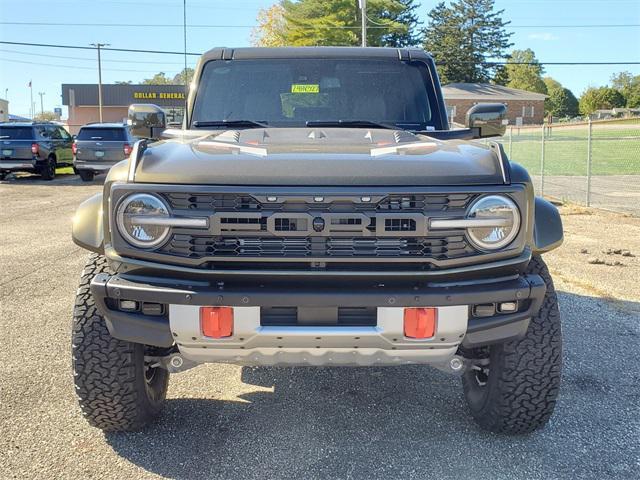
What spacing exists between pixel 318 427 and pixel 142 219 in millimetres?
1437

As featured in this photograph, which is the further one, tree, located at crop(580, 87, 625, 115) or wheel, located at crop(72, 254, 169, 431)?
tree, located at crop(580, 87, 625, 115)

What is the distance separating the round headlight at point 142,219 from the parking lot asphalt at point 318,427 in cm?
105

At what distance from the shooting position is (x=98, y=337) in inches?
116

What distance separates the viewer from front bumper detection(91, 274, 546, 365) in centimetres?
251

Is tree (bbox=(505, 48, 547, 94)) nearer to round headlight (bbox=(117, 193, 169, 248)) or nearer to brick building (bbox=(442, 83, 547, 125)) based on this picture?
brick building (bbox=(442, 83, 547, 125))

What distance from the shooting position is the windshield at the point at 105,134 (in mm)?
18281

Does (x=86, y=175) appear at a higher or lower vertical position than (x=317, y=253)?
lower

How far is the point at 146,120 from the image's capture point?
405cm

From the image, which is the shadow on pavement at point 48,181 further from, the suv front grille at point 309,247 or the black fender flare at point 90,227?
the suv front grille at point 309,247

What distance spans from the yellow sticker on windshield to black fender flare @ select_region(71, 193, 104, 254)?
5.33 feet

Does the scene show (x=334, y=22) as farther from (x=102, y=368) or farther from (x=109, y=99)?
(x=102, y=368)

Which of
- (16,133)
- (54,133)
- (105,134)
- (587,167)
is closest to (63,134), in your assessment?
(54,133)

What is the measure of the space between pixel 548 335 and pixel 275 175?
145 centimetres

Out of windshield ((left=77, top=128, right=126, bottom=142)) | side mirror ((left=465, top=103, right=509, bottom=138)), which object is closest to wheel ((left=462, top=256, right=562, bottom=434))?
side mirror ((left=465, top=103, right=509, bottom=138))
